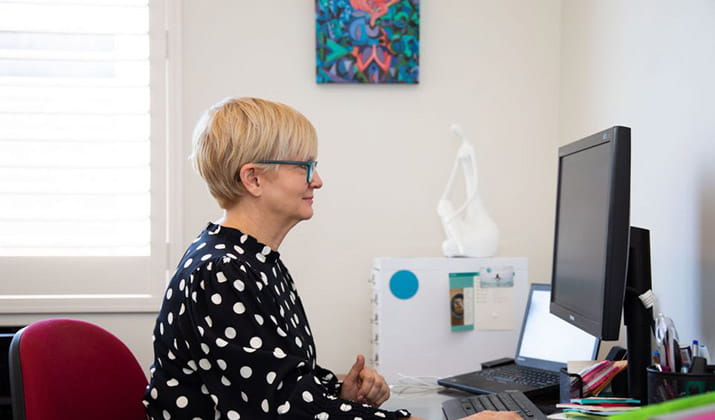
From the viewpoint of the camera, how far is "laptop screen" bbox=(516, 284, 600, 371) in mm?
1941

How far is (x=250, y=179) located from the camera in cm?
146

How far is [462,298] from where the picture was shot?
2266 mm

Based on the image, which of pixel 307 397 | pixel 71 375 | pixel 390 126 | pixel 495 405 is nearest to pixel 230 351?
pixel 307 397

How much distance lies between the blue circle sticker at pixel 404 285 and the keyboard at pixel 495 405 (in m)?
0.63

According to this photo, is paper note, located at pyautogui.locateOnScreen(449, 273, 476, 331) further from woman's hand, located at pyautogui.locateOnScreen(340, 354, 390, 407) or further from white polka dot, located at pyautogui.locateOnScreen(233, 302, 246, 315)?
white polka dot, located at pyautogui.locateOnScreen(233, 302, 246, 315)

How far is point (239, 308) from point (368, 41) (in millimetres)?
1695

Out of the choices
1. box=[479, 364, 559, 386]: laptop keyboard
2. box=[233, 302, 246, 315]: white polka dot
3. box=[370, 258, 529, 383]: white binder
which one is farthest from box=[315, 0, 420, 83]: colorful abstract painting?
box=[233, 302, 246, 315]: white polka dot

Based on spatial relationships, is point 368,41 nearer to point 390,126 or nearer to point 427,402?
point 390,126

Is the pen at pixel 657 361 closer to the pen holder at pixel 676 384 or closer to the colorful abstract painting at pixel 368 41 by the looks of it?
the pen holder at pixel 676 384

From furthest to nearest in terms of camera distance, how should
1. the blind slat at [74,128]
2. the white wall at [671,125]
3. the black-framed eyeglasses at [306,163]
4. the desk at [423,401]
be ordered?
the blind slat at [74,128] → the desk at [423,401] → the white wall at [671,125] → the black-framed eyeglasses at [306,163]

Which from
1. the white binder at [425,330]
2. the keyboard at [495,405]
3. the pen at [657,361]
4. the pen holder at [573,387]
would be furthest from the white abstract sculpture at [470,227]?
the pen at [657,361]

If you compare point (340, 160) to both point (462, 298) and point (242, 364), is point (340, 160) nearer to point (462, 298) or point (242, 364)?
point (462, 298)

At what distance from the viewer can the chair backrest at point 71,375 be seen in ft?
Answer: 4.03

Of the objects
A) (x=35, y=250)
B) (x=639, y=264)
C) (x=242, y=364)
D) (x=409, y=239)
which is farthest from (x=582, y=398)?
(x=35, y=250)
